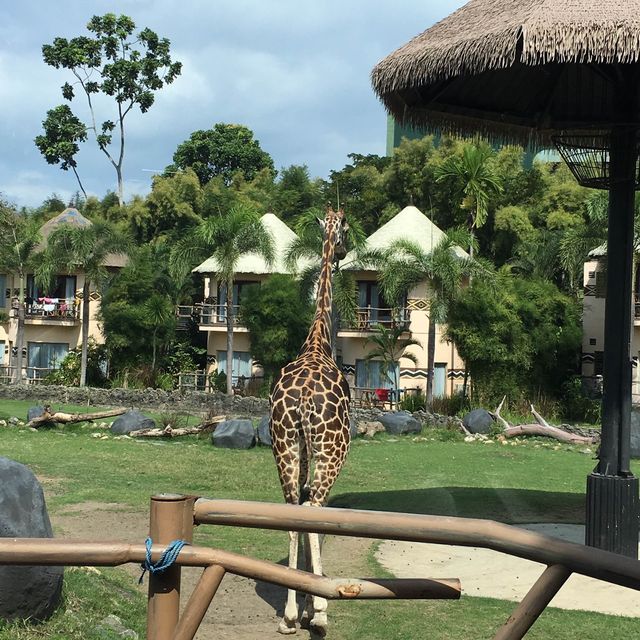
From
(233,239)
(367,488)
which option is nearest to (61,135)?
(233,239)

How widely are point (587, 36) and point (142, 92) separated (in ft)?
163

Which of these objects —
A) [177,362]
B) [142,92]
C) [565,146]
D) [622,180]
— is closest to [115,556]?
[622,180]

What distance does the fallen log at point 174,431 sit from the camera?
20.2 meters

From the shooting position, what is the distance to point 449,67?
9125 mm

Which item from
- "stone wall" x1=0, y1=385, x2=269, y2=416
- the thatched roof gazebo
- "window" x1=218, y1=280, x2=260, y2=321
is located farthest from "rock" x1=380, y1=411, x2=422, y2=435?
"window" x1=218, y1=280, x2=260, y2=321

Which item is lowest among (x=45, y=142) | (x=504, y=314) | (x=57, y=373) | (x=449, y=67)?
(x=57, y=373)

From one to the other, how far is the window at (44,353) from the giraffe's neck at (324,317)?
33.9 meters

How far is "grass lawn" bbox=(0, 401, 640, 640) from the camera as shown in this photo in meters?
7.14

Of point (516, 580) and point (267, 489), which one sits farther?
point (267, 489)

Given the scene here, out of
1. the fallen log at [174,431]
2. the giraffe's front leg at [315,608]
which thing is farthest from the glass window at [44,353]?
the giraffe's front leg at [315,608]

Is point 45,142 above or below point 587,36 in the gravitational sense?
above

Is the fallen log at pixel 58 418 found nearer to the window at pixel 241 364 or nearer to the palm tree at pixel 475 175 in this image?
the palm tree at pixel 475 175

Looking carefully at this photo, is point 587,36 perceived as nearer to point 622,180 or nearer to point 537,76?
point 622,180

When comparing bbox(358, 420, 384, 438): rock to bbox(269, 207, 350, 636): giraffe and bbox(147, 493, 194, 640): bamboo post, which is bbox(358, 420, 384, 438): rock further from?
bbox(147, 493, 194, 640): bamboo post
